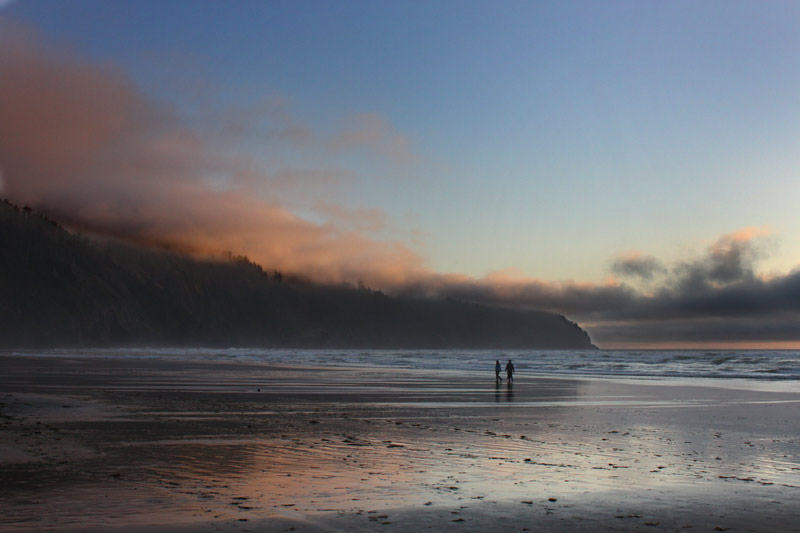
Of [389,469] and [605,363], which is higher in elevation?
[389,469]

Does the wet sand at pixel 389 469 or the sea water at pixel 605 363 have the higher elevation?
→ the wet sand at pixel 389 469

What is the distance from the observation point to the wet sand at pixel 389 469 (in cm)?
858

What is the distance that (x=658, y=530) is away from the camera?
819 centimetres

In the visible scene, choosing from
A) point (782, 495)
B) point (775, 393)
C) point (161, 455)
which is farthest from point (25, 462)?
point (775, 393)

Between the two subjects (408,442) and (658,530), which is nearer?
(658,530)

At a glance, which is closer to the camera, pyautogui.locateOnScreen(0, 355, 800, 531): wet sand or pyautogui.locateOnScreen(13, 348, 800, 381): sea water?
pyautogui.locateOnScreen(0, 355, 800, 531): wet sand

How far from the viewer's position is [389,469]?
1195 centimetres

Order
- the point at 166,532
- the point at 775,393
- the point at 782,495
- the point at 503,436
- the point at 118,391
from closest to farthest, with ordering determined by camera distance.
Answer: the point at 166,532 → the point at 782,495 → the point at 503,436 → the point at 118,391 → the point at 775,393

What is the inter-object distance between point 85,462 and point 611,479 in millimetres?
8563

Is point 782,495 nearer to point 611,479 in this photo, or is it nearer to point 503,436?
point 611,479

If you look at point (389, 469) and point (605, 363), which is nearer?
point (389, 469)

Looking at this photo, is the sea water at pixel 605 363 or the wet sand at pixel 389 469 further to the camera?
the sea water at pixel 605 363

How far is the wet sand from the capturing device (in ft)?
28.1

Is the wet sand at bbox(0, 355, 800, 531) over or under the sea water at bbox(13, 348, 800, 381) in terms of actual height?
over
